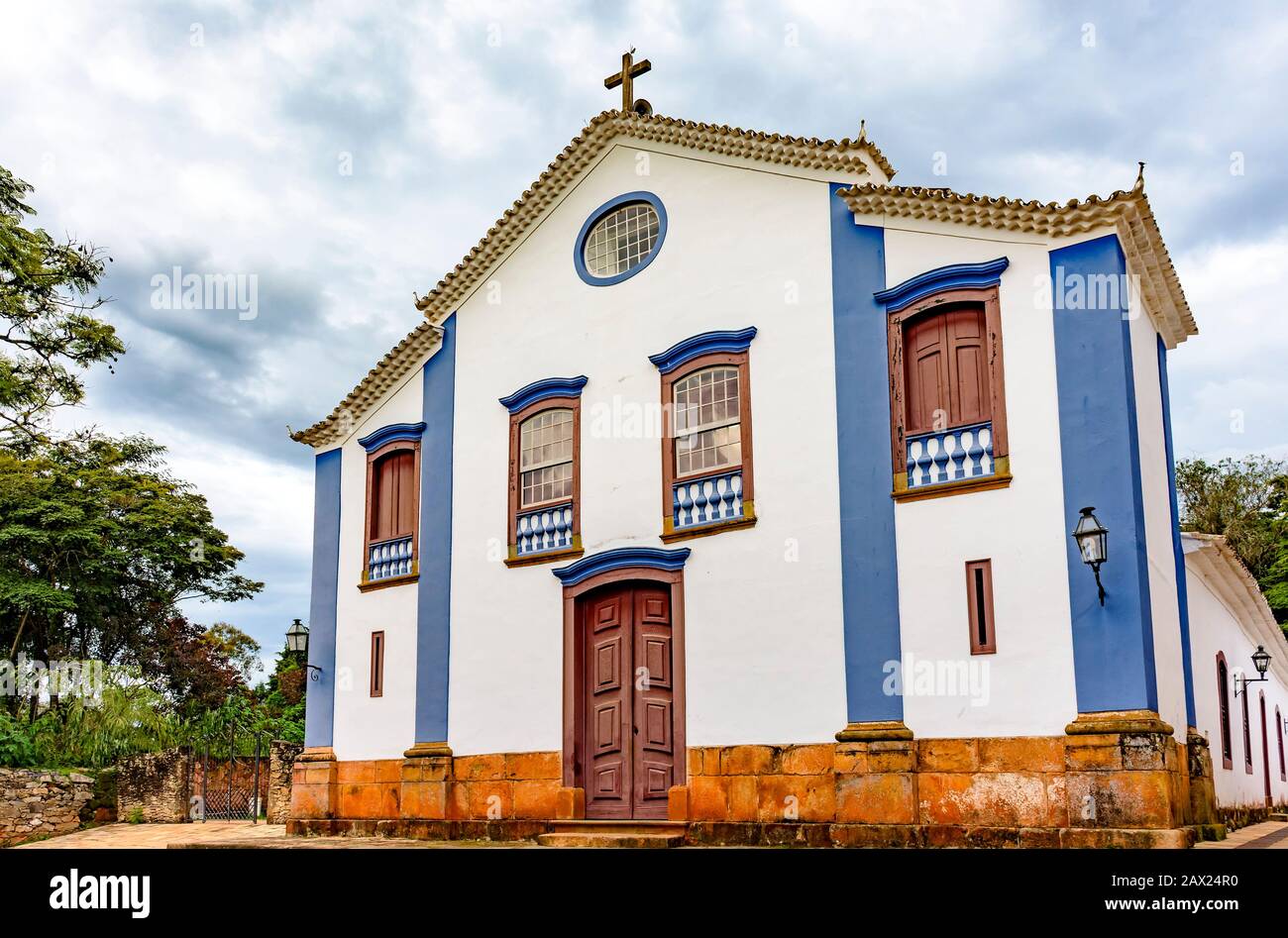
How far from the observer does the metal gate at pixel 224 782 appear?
65.3 feet

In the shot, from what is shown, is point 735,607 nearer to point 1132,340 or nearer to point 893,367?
point 893,367

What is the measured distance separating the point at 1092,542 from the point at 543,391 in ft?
23.2

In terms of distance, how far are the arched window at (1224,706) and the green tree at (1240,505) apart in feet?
60.9

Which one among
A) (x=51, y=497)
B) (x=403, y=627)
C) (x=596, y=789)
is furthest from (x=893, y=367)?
(x=51, y=497)

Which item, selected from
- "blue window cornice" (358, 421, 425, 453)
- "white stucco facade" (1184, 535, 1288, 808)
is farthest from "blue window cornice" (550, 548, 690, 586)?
"white stucco facade" (1184, 535, 1288, 808)

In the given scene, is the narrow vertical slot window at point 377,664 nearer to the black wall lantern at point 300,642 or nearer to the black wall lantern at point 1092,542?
the black wall lantern at point 300,642

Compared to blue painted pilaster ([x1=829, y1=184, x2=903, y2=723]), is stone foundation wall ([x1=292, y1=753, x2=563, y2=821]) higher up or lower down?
lower down

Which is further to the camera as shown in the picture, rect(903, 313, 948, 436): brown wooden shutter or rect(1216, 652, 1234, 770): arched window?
rect(1216, 652, 1234, 770): arched window

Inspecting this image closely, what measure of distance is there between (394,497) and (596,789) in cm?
536

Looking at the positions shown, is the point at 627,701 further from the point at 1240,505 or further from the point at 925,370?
the point at 1240,505

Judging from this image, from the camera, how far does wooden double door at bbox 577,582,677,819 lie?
13016mm

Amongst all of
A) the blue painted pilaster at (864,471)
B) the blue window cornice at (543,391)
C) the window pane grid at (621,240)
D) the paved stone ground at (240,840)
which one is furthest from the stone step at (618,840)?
the window pane grid at (621,240)

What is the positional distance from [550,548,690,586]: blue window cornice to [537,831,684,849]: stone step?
2.88m

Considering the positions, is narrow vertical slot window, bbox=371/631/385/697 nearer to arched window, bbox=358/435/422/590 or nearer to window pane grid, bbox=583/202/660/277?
arched window, bbox=358/435/422/590
